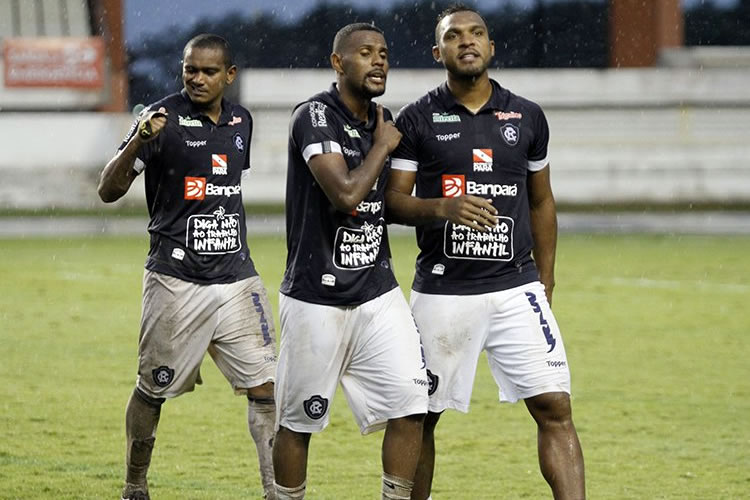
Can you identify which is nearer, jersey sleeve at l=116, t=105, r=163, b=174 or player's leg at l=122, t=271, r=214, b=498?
jersey sleeve at l=116, t=105, r=163, b=174

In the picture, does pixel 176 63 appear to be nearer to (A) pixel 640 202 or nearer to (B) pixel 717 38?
(A) pixel 640 202

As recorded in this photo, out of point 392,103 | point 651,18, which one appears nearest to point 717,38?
point 651,18

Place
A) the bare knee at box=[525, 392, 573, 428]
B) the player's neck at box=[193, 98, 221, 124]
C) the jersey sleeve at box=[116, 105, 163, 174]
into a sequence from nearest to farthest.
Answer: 1. the bare knee at box=[525, 392, 573, 428]
2. the jersey sleeve at box=[116, 105, 163, 174]
3. the player's neck at box=[193, 98, 221, 124]

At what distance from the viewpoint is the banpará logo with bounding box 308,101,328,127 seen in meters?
5.50

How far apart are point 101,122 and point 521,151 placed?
29.4 m

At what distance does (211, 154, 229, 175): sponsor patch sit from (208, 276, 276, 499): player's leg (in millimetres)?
540

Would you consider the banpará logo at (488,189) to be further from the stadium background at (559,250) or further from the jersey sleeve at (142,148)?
the stadium background at (559,250)

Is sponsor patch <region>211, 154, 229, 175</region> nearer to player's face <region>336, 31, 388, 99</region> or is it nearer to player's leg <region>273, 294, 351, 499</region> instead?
player's leg <region>273, 294, 351, 499</region>

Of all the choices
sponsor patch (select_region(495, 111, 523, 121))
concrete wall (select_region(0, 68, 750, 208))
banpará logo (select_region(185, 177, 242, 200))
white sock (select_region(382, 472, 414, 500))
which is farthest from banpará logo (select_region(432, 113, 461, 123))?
concrete wall (select_region(0, 68, 750, 208))

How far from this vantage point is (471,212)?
18.2ft

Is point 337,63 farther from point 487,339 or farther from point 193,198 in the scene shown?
point 487,339

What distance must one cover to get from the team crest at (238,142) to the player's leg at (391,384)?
53.8 inches

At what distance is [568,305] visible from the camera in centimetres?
1502

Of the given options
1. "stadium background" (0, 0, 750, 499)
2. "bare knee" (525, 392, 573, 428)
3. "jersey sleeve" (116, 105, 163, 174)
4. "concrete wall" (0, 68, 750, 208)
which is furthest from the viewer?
"concrete wall" (0, 68, 750, 208)
